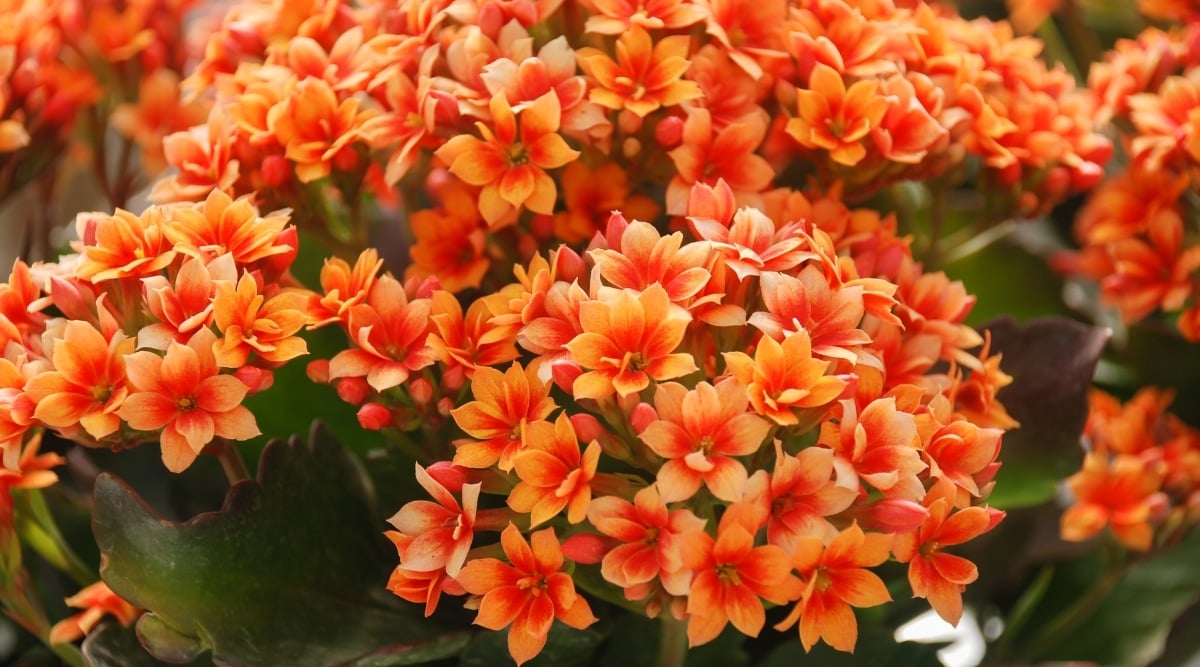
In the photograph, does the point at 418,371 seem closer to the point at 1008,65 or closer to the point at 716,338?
the point at 716,338

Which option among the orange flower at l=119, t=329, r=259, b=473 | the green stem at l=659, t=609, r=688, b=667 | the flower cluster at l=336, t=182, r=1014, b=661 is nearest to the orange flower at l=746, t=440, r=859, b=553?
the flower cluster at l=336, t=182, r=1014, b=661

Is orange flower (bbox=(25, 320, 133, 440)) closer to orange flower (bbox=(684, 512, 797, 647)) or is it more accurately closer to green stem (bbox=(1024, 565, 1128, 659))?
orange flower (bbox=(684, 512, 797, 647))

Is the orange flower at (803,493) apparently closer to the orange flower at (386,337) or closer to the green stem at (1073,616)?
the orange flower at (386,337)

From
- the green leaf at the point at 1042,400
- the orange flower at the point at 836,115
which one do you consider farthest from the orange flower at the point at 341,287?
the green leaf at the point at 1042,400

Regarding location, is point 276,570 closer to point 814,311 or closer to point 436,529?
point 436,529

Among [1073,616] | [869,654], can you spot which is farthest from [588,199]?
[1073,616]

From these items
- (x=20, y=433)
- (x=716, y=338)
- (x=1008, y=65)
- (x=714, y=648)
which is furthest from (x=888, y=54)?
(x=20, y=433)
